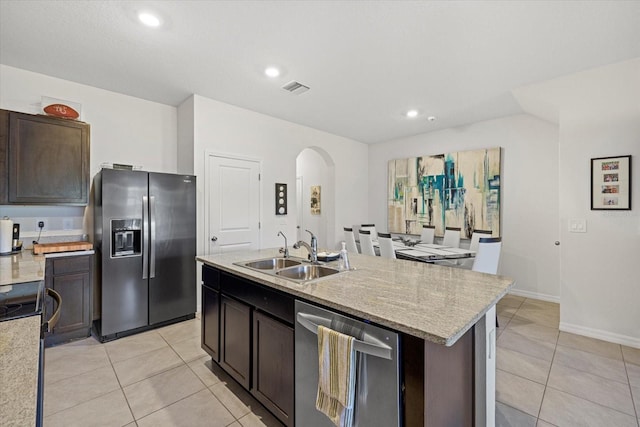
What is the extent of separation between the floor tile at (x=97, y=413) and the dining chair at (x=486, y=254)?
3297mm

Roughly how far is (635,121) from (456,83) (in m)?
1.68

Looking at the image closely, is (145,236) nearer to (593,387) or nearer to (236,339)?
(236,339)

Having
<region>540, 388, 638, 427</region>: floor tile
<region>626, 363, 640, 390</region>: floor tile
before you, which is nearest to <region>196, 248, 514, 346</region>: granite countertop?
Answer: <region>540, 388, 638, 427</region>: floor tile

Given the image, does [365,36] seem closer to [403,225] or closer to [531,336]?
[531,336]

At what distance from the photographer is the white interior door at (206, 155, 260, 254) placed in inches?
152

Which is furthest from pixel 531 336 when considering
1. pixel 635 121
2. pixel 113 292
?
pixel 113 292

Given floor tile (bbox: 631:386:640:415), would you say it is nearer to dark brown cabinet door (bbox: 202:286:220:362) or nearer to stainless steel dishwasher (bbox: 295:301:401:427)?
stainless steel dishwasher (bbox: 295:301:401:427)

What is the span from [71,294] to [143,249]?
725 millimetres

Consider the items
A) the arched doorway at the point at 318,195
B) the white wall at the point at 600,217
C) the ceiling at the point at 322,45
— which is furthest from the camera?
the arched doorway at the point at 318,195

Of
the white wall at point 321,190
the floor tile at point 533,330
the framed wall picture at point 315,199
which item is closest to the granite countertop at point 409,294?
the floor tile at point 533,330

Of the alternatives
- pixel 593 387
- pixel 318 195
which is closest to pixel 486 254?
pixel 593 387

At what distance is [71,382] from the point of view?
7.43ft

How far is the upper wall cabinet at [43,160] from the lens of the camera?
8.84 ft

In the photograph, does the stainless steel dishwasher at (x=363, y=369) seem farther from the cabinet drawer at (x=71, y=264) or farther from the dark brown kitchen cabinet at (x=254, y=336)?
the cabinet drawer at (x=71, y=264)
